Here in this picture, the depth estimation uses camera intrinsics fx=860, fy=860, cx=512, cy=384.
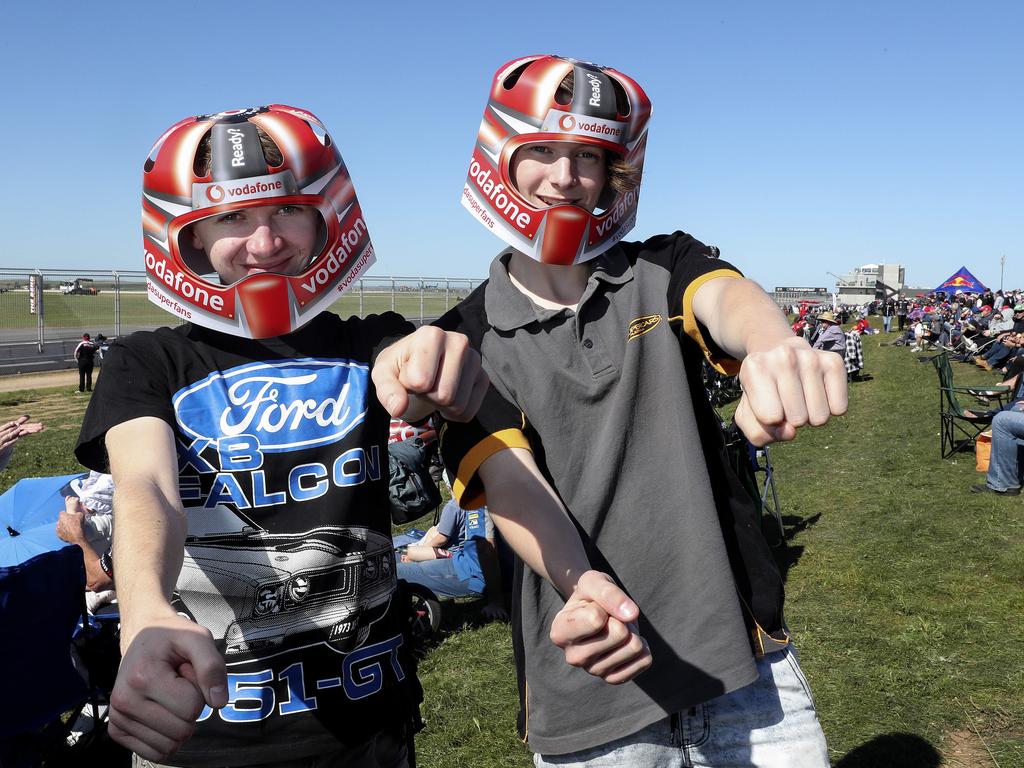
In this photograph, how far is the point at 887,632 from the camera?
5.96 meters

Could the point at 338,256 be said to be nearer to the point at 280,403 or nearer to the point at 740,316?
the point at 280,403

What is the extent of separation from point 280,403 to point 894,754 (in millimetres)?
3979

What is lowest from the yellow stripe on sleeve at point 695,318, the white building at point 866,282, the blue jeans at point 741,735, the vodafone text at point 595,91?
the white building at point 866,282

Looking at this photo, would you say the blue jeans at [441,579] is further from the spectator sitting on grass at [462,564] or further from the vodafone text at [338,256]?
the vodafone text at [338,256]

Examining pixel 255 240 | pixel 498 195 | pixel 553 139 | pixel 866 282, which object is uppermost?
pixel 553 139

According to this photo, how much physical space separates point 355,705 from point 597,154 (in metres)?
1.42

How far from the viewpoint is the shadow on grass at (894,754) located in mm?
4285

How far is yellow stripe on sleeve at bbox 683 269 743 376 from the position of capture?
1.86 m

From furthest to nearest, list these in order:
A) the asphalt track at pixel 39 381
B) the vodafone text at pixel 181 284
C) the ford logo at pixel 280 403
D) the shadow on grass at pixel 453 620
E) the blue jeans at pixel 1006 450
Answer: the asphalt track at pixel 39 381 < the blue jeans at pixel 1006 450 < the shadow on grass at pixel 453 620 < the vodafone text at pixel 181 284 < the ford logo at pixel 280 403

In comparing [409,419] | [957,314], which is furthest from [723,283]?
[957,314]

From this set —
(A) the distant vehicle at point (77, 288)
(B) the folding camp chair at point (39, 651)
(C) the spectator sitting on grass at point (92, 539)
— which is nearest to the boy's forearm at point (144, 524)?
(B) the folding camp chair at point (39, 651)

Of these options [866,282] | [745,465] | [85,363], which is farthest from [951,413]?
[866,282]

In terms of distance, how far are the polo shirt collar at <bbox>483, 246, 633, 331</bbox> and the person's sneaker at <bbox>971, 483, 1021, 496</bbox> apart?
882cm

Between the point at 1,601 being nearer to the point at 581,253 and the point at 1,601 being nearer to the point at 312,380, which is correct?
the point at 312,380
